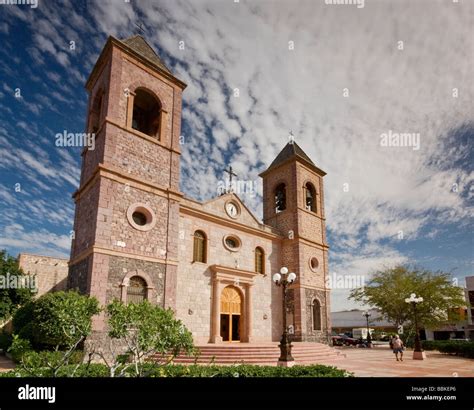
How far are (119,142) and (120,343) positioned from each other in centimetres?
827

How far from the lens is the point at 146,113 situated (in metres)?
18.5

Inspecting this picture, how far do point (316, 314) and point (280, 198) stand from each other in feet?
26.9

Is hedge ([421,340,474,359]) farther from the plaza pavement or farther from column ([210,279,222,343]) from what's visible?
column ([210,279,222,343])

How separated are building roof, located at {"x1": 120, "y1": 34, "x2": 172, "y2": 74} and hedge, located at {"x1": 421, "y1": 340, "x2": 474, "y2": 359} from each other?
22.2 metres

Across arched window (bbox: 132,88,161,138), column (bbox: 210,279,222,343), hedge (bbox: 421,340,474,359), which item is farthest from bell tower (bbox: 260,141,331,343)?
arched window (bbox: 132,88,161,138)

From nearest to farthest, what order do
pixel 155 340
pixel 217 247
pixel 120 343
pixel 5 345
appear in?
pixel 155 340 < pixel 120 343 < pixel 5 345 < pixel 217 247

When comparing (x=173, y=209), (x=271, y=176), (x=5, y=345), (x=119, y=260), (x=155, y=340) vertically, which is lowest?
Answer: (x=5, y=345)

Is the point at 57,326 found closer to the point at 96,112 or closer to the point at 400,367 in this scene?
the point at 400,367

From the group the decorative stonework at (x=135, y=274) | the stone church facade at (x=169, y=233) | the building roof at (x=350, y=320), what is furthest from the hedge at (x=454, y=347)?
the building roof at (x=350, y=320)

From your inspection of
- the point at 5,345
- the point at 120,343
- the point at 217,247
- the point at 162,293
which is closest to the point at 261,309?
the point at 217,247

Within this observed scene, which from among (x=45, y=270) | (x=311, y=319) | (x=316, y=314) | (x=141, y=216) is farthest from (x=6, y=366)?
(x=45, y=270)

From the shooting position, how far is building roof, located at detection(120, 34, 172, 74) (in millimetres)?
16719
